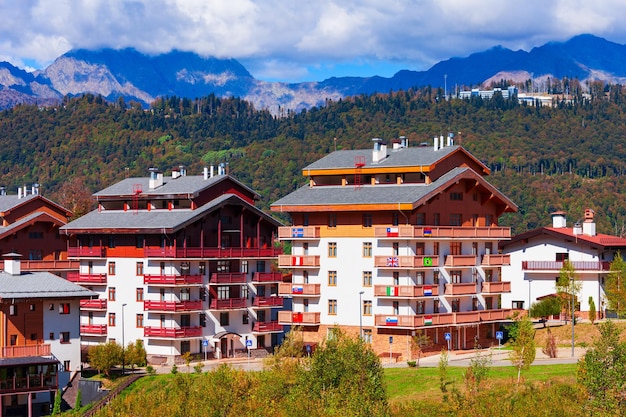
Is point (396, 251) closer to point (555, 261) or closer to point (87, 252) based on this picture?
point (555, 261)

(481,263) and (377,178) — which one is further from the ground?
(377,178)

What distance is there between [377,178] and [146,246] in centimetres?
1965

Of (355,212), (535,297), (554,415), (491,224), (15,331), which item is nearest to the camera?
(554,415)

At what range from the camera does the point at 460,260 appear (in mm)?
105625

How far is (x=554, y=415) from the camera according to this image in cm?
6825

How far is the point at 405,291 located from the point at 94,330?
2703 cm

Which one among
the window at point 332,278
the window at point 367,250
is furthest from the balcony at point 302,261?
the window at point 367,250

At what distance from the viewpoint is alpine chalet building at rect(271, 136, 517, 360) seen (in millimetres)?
101875

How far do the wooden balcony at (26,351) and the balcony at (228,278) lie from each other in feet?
57.1

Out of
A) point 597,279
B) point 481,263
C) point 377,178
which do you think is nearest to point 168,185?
point 377,178

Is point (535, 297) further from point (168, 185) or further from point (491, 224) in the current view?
point (168, 185)

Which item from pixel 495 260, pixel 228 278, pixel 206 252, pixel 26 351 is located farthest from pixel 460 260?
pixel 26 351

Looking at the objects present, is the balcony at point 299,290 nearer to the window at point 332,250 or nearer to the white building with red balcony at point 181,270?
the window at point 332,250

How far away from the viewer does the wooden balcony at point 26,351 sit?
92.8m
